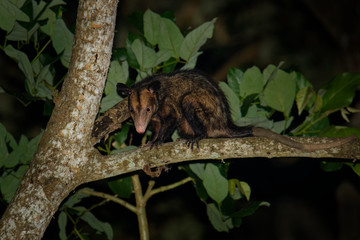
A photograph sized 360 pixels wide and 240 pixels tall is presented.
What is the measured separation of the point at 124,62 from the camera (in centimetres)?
362

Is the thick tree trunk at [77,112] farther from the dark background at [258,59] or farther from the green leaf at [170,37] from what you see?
the dark background at [258,59]

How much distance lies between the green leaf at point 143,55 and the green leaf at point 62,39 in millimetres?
556

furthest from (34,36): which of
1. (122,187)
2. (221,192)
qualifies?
(221,192)

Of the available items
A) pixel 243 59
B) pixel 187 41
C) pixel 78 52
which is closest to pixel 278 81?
pixel 187 41

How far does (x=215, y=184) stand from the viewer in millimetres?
3213

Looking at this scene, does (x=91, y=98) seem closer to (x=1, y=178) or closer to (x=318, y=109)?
(x=1, y=178)

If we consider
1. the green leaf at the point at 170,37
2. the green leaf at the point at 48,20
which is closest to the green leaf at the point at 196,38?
the green leaf at the point at 170,37

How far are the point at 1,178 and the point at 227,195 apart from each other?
1966 millimetres

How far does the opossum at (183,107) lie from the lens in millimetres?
4020

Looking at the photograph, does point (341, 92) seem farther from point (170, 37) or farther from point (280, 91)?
point (170, 37)

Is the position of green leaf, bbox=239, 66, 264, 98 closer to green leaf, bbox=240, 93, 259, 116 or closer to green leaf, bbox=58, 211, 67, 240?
green leaf, bbox=240, 93, 259, 116

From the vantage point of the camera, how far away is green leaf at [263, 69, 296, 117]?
10.7 ft

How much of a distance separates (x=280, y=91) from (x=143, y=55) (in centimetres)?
121


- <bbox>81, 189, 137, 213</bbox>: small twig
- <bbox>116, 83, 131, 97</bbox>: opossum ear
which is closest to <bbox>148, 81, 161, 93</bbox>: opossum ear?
<bbox>116, 83, 131, 97</bbox>: opossum ear
